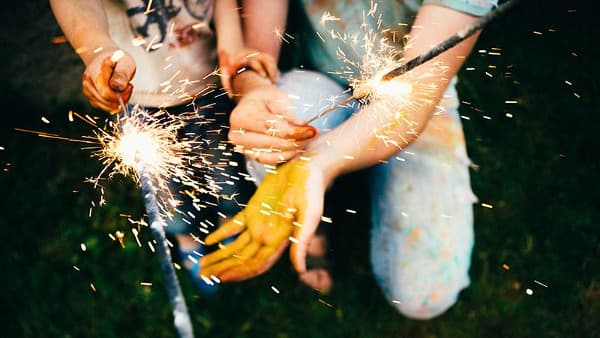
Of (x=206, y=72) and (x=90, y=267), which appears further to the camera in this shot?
(x=90, y=267)

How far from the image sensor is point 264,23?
2141 millimetres

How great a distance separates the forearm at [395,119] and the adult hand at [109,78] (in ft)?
2.16

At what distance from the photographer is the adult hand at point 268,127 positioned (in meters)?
1.76

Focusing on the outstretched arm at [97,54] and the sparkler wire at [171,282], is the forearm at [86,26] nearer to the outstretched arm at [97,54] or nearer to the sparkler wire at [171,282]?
the outstretched arm at [97,54]

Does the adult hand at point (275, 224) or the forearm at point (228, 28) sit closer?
the adult hand at point (275, 224)

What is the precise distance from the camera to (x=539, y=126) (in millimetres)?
3209

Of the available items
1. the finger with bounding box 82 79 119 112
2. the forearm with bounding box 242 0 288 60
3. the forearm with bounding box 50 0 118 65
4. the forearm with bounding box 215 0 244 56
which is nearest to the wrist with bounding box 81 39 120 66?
the forearm with bounding box 50 0 118 65

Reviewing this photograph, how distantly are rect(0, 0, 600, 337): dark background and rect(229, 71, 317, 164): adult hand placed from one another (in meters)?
0.42

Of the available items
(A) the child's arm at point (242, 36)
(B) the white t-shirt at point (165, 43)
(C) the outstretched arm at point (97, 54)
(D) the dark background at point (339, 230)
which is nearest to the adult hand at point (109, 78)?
(C) the outstretched arm at point (97, 54)

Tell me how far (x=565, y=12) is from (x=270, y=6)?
99.1 inches

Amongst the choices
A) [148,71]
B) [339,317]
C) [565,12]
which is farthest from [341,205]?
[565,12]

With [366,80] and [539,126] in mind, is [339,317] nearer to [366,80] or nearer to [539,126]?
[366,80]

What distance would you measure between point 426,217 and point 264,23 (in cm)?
98

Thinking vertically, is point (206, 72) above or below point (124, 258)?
above
